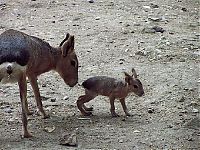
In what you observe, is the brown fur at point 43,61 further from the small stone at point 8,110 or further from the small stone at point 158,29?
the small stone at point 158,29

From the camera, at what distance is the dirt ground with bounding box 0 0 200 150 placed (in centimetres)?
629

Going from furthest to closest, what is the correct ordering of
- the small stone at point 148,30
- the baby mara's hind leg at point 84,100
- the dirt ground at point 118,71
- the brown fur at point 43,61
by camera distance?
the small stone at point 148,30
the baby mara's hind leg at point 84,100
the brown fur at point 43,61
the dirt ground at point 118,71

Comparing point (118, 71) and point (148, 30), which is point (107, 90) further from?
A: point (148, 30)

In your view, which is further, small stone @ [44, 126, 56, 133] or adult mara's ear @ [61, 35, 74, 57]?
adult mara's ear @ [61, 35, 74, 57]

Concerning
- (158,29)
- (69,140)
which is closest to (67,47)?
(69,140)

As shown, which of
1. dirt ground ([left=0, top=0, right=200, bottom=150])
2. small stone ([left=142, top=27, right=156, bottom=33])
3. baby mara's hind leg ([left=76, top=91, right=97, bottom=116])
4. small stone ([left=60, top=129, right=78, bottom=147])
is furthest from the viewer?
small stone ([left=142, top=27, right=156, bottom=33])

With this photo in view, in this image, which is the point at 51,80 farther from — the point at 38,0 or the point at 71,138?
the point at 38,0

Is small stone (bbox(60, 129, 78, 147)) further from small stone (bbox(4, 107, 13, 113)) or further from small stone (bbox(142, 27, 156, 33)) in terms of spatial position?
small stone (bbox(142, 27, 156, 33))

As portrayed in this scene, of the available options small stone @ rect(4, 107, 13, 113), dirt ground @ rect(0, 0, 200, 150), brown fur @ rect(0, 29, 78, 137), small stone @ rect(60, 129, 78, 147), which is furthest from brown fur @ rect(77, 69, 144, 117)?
small stone @ rect(60, 129, 78, 147)

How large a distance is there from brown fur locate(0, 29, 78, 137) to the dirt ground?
29 centimetres

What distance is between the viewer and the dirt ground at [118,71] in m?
6.29

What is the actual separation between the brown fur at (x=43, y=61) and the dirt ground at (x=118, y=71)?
29 cm

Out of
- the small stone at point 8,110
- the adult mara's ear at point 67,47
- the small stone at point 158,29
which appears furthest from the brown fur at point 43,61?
the small stone at point 158,29

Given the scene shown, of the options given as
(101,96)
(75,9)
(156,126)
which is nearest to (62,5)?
(75,9)
